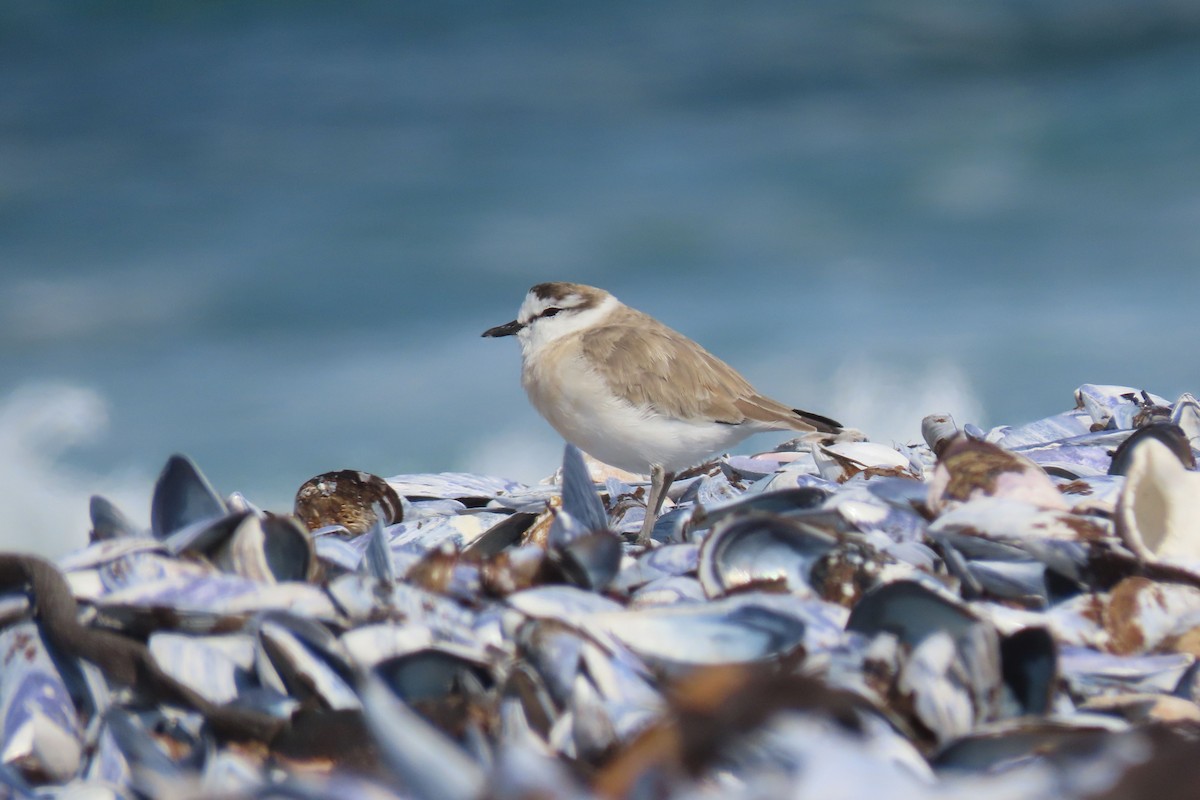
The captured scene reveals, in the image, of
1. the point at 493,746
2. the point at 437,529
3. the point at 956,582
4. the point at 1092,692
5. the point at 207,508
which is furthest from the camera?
the point at 437,529

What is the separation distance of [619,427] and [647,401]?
0.79ft

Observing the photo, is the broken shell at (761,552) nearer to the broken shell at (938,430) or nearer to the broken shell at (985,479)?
the broken shell at (985,479)

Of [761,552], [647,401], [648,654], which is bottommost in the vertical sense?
[648,654]

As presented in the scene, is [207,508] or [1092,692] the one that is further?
[207,508]

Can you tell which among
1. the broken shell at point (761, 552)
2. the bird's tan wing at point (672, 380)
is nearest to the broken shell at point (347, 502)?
the bird's tan wing at point (672, 380)

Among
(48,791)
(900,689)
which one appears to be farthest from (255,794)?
(900,689)

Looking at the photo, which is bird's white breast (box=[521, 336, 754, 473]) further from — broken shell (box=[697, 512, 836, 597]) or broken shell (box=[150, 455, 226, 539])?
broken shell (box=[697, 512, 836, 597])

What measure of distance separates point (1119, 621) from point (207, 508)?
2.81m

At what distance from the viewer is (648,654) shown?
2.51 meters

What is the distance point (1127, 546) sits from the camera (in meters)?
3.18

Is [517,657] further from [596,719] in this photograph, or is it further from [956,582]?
[956,582]

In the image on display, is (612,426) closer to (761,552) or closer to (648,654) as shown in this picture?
(761,552)

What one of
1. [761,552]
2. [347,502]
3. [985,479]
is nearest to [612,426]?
[347,502]

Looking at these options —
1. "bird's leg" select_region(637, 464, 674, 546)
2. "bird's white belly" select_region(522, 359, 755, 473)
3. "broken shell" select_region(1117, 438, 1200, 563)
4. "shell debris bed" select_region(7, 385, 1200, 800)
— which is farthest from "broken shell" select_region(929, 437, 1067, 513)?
"bird's white belly" select_region(522, 359, 755, 473)
